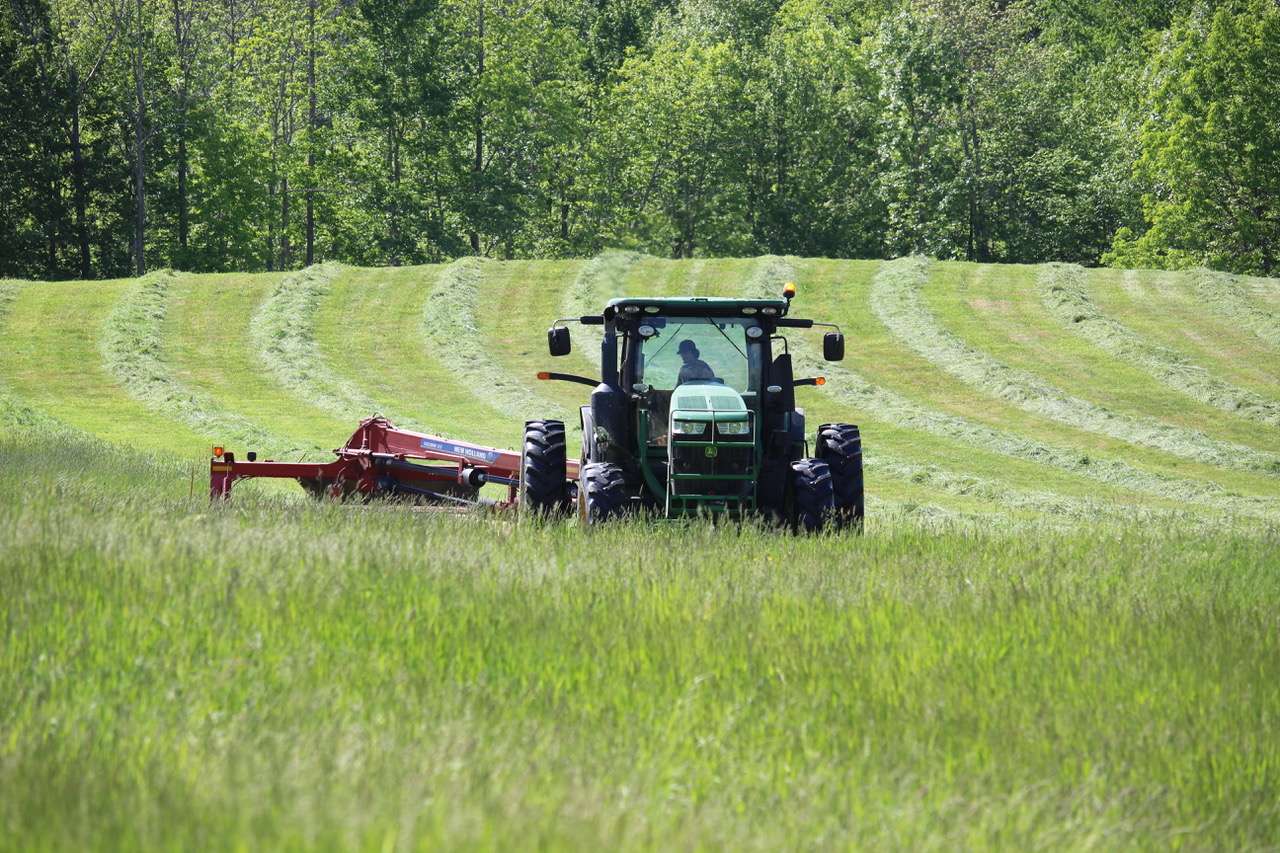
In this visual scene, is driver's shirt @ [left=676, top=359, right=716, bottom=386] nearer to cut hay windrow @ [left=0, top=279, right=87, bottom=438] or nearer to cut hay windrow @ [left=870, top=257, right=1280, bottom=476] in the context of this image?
cut hay windrow @ [left=0, top=279, right=87, bottom=438]

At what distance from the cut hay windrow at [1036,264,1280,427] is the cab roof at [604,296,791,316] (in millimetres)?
14623

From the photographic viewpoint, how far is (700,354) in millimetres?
11055

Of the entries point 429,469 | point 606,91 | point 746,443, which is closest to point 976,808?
point 746,443

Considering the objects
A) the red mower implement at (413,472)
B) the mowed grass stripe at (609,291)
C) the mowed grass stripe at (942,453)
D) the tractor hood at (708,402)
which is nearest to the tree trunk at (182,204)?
the mowed grass stripe at (609,291)

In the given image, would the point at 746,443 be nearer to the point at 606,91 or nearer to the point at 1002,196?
the point at 1002,196

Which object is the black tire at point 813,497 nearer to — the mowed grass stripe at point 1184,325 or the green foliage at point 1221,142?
the mowed grass stripe at point 1184,325

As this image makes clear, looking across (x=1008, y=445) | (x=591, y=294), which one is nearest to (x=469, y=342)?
(x=591, y=294)

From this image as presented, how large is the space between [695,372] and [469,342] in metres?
19.1

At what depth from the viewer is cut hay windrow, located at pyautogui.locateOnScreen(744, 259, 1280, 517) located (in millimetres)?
18172

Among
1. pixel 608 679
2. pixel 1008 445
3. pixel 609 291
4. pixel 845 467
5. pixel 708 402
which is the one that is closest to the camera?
pixel 608 679

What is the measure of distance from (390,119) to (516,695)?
47.0 m

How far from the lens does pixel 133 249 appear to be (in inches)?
1964

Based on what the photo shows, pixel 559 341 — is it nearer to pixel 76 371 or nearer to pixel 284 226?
pixel 76 371

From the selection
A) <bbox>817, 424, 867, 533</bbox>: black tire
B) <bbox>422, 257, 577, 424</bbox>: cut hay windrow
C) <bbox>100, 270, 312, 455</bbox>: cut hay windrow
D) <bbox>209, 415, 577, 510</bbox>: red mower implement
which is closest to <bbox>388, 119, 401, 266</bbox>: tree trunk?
<bbox>422, 257, 577, 424</bbox>: cut hay windrow
